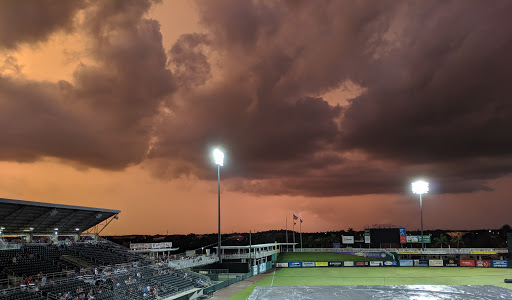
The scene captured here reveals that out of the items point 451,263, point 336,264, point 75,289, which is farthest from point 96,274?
point 451,263

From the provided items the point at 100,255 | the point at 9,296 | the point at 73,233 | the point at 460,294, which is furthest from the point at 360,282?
the point at 9,296

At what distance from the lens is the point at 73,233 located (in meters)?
54.7

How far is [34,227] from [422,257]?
8731 centimetres

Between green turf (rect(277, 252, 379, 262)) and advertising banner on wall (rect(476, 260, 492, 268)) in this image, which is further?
green turf (rect(277, 252, 379, 262))

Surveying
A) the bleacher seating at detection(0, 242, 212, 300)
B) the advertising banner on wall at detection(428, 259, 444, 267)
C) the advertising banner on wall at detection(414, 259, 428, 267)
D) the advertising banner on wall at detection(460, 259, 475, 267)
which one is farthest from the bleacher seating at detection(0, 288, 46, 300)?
the advertising banner on wall at detection(460, 259, 475, 267)

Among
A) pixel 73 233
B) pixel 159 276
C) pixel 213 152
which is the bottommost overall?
pixel 159 276

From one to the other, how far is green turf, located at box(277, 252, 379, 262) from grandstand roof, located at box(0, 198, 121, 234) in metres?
56.0

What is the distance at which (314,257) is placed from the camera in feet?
325

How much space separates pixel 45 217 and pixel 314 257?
7064cm

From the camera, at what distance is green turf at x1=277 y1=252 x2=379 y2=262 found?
313 ft

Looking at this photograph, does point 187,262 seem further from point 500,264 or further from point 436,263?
point 500,264

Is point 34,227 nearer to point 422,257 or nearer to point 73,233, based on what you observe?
point 73,233

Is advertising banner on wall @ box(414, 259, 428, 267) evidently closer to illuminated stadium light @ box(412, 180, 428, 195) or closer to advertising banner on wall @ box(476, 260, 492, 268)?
advertising banner on wall @ box(476, 260, 492, 268)

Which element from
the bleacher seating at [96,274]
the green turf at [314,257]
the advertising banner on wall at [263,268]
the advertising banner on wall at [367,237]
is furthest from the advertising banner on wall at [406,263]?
the bleacher seating at [96,274]
